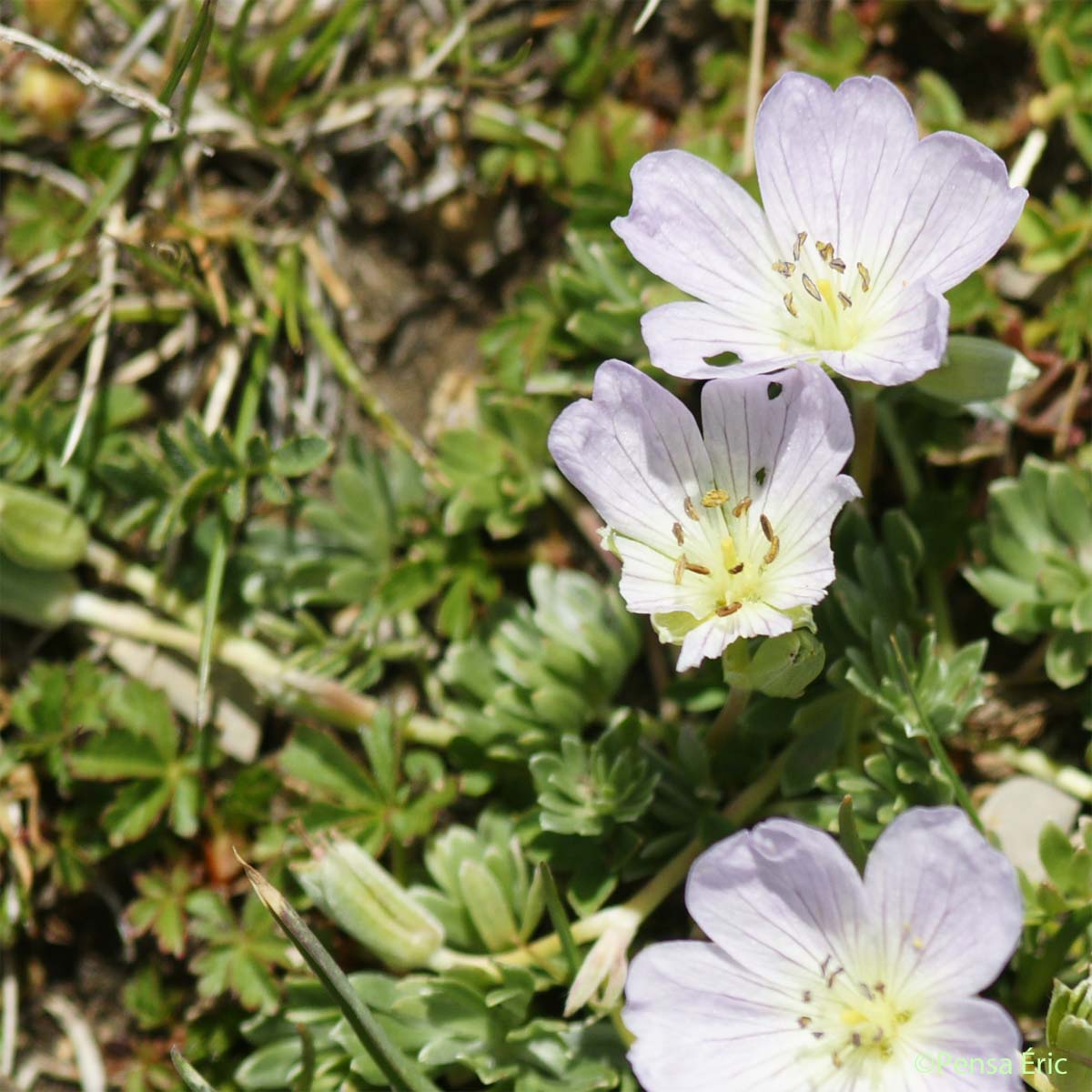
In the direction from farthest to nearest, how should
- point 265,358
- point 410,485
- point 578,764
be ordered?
point 265,358
point 410,485
point 578,764

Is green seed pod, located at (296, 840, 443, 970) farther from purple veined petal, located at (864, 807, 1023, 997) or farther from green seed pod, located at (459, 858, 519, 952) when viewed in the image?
purple veined petal, located at (864, 807, 1023, 997)

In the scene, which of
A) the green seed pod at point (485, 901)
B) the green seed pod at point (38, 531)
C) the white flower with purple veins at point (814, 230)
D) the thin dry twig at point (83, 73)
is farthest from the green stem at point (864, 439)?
the green seed pod at point (38, 531)

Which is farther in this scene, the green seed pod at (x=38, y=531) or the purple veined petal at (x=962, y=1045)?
the green seed pod at (x=38, y=531)

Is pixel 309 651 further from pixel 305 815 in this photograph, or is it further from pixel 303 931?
pixel 303 931

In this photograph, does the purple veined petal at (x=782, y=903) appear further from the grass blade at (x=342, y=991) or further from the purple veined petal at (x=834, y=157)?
the purple veined petal at (x=834, y=157)

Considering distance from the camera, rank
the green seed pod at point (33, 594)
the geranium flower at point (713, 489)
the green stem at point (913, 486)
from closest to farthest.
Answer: the geranium flower at point (713, 489) → the green stem at point (913, 486) → the green seed pod at point (33, 594)

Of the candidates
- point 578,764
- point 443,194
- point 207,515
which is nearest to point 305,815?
point 578,764

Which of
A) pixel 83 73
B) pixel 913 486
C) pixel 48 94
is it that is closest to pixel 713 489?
pixel 913 486
